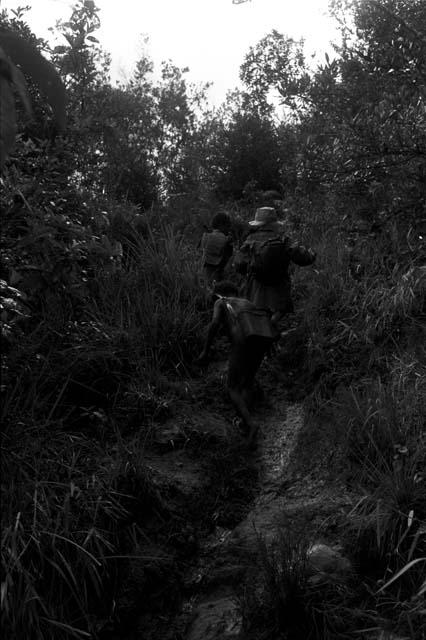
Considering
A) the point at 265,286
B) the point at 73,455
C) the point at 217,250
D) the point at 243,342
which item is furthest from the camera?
the point at 217,250

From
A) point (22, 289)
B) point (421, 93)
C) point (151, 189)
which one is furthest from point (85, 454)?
point (151, 189)

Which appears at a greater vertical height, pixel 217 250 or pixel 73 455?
pixel 217 250

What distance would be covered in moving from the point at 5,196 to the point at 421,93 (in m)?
4.30

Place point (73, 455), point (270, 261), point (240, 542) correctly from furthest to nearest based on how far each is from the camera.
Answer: point (270, 261), point (240, 542), point (73, 455)

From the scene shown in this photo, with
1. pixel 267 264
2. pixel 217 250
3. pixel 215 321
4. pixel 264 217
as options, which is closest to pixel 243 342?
pixel 215 321

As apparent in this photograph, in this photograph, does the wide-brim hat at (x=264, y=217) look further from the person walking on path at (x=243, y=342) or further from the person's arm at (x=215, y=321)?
the person's arm at (x=215, y=321)

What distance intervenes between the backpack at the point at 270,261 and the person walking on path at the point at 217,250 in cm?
252

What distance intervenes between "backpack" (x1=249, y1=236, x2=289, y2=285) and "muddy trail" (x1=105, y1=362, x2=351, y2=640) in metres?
1.36

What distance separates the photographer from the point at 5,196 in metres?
4.91

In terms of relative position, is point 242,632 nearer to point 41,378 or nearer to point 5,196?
point 41,378

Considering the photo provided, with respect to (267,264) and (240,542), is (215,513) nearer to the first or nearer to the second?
(240,542)

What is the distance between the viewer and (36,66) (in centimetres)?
156

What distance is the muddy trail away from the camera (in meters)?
4.58

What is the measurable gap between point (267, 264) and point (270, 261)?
5cm
